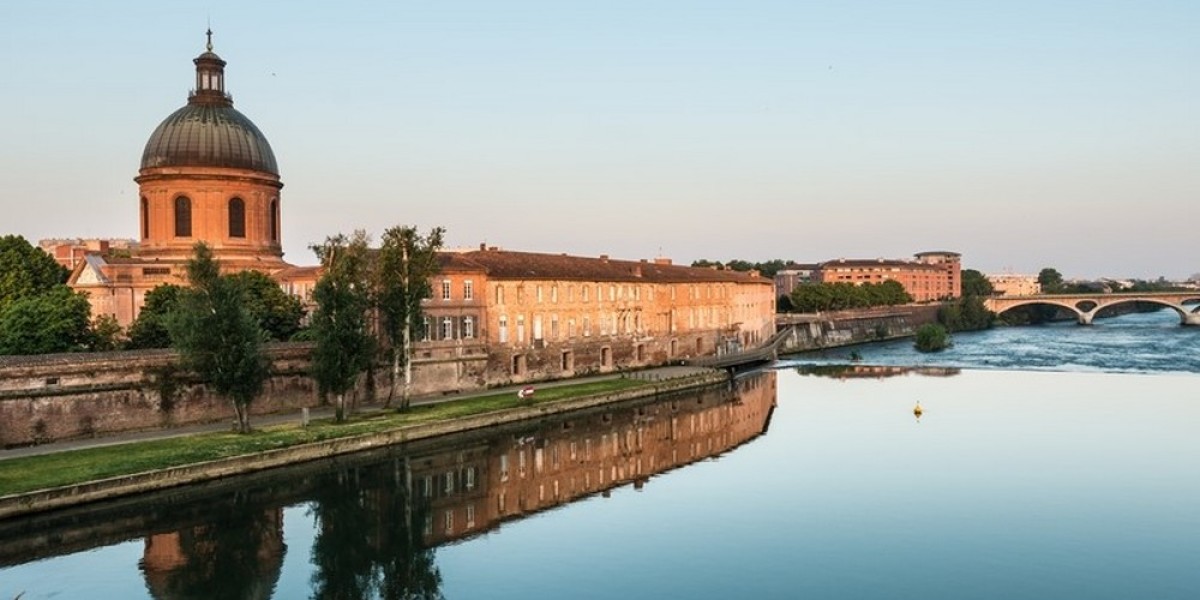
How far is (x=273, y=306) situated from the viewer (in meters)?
Result: 45.4

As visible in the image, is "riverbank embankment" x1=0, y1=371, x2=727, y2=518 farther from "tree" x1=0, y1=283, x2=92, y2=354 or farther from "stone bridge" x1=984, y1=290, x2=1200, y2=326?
"stone bridge" x1=984, y1=290, x2=1200, y2=326

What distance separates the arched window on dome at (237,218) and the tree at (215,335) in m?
18.5

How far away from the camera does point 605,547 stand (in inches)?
910

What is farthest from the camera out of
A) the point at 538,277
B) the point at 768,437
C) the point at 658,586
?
the point at 538,277

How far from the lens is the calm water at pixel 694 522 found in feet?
66.9

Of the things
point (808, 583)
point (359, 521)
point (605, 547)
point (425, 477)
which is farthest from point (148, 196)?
point (808, 583)

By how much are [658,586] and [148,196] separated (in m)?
40.5

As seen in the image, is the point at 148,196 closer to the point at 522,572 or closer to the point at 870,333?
the point at 522,572

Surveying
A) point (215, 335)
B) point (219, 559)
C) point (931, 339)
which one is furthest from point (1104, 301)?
point (219, 559)

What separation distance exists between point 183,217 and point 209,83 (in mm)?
7934

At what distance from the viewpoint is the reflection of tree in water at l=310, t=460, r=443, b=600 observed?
20484mm

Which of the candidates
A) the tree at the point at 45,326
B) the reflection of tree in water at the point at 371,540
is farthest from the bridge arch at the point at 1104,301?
the tree at the point at 45,326

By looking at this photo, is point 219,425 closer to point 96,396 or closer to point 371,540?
point 96,396

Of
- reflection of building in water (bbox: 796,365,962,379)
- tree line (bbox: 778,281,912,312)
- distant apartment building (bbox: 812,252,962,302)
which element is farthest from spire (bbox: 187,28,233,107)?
distant apartment building (bbox: 812,252,962,302)
